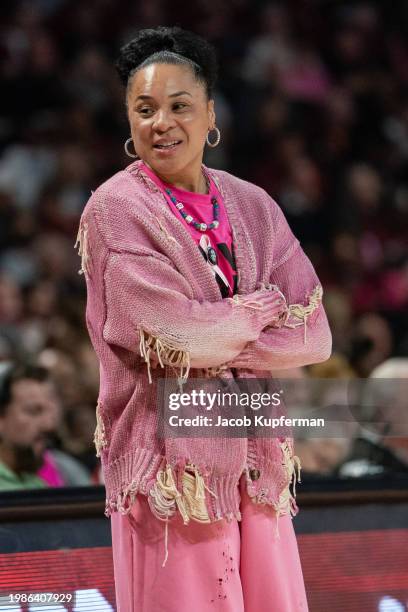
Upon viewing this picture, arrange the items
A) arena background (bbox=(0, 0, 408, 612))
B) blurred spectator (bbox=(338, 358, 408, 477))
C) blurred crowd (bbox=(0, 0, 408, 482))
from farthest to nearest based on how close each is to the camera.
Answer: blurred crowd (bbox=(0, 0, 408, 482))
arena background (bbox=(0, 0, 408, 612))
blurred spectator (bbox=(338, 358, 408, 477))

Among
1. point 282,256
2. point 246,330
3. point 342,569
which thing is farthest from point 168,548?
point 342,569

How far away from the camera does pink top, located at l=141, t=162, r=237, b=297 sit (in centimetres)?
206

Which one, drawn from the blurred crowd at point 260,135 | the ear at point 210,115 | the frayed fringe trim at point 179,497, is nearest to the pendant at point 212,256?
the ear at point 210,115

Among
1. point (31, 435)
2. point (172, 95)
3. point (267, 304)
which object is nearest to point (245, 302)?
point (267, 304)

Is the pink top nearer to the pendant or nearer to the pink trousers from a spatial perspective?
the pendant

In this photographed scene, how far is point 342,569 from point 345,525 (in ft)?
0.38

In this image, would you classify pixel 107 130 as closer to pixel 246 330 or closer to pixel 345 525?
pixel 345 525

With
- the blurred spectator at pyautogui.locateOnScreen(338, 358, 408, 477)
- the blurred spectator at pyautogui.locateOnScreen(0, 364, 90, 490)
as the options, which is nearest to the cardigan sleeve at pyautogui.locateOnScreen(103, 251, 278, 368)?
the blurred spectator at pyautogui.locateOnScreen(338, 358, 408, 477)

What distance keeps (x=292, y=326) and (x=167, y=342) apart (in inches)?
9.8

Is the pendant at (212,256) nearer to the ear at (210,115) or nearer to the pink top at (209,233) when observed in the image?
the pink top at (209,233)

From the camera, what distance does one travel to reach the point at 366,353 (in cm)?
457

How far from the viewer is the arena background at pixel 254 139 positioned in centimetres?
489

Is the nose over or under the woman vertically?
over

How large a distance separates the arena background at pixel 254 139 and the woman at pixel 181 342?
2.11 m
